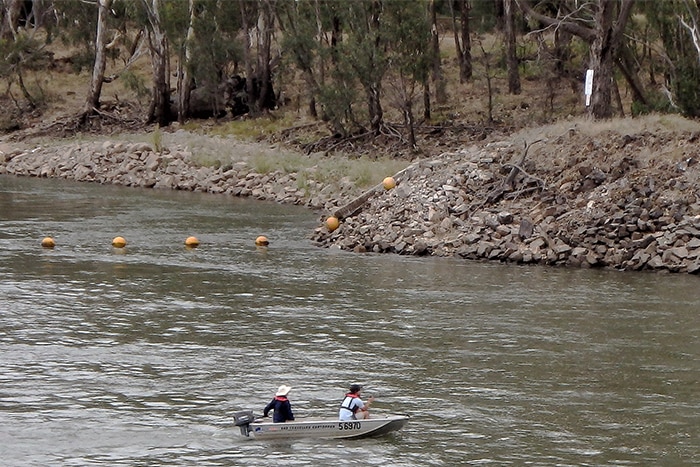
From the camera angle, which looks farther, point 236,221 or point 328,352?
point 236,221

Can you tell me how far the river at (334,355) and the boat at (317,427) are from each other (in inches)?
7.0

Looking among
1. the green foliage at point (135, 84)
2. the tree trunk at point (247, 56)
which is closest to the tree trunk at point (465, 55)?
the tree trunk at point (247, 56)

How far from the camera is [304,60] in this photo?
2549 inches

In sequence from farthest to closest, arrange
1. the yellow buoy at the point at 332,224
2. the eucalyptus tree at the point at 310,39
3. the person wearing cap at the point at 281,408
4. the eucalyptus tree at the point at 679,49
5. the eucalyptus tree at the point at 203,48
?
the eucalyptus tree at the point at 203,48
the eucalyptus tree at the point at 310,39
the eucalyptus tree at the point at 679,49
the yellow buoy at the point at 332,224
the person wearing cap at the point at 281,408

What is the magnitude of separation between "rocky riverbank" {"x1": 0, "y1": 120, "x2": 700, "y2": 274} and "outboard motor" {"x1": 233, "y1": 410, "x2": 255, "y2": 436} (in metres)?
17.1

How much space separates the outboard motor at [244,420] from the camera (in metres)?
18.0

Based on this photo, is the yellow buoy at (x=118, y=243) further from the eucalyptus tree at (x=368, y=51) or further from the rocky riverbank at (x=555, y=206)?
the eucalyptus tree at (x=368, y=51)

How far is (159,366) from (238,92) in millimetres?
52428

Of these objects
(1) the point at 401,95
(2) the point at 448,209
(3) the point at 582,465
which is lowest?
(3) the point at 582,465

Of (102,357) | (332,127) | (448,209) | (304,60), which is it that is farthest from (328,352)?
(304,60)

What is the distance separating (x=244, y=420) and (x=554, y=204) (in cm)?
1958

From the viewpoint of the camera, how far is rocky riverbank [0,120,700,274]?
3312cm

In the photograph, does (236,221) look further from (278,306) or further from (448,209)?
(278,306)

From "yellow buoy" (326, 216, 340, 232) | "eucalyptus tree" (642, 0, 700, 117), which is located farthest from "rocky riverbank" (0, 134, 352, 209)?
"eucalyptus tree" (642, 0, 700, 117)
